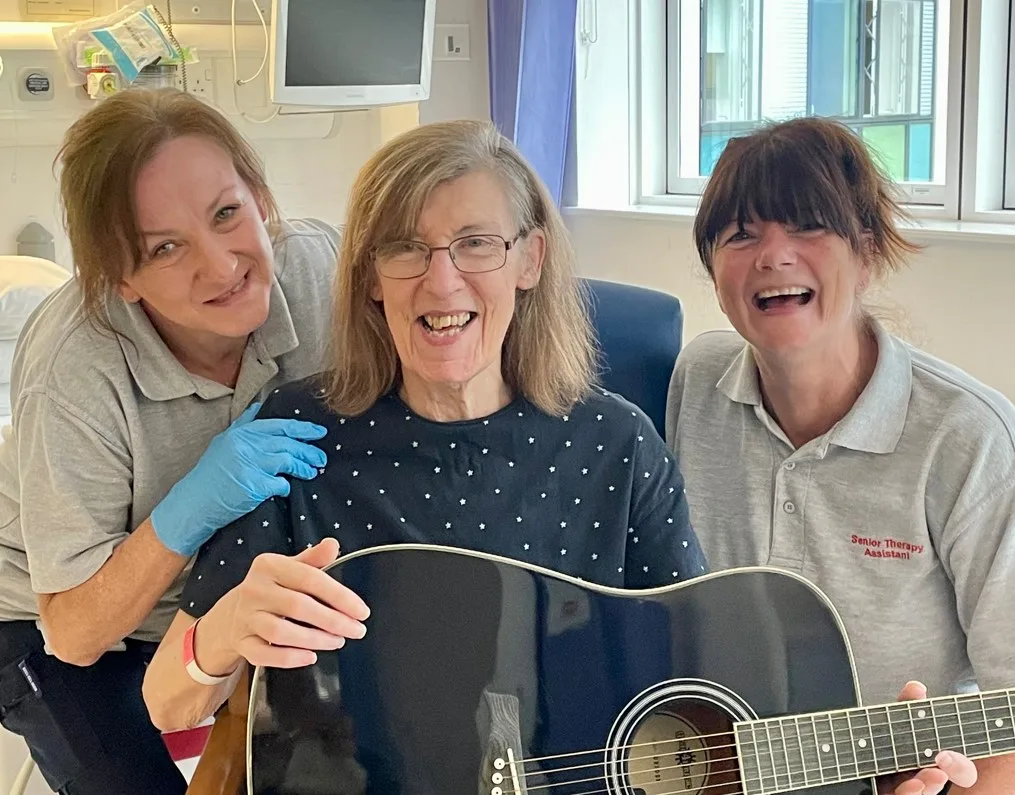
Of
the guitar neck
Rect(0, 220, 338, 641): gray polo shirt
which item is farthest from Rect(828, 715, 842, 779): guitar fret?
Rect(0, 220, 338, 641): gray polo shirt

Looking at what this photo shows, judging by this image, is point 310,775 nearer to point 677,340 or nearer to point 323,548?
point 323,548

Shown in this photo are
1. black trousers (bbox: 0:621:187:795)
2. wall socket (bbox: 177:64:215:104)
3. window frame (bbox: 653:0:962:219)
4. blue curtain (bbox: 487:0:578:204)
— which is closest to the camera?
black trousers (bbox: 0:621:187:795)

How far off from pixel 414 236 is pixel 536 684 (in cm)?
50

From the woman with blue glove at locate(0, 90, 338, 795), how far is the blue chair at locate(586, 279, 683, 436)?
0.42 meters

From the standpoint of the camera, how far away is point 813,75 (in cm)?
313

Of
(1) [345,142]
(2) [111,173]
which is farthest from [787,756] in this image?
(1) [345,142]

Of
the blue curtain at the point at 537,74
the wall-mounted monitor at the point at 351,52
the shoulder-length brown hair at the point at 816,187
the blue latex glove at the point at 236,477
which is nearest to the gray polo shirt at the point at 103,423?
the blue latex glove at the point at 236,477

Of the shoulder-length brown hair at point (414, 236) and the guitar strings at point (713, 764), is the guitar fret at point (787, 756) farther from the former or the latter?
the shoulder-length brown hair at point (414, 236)

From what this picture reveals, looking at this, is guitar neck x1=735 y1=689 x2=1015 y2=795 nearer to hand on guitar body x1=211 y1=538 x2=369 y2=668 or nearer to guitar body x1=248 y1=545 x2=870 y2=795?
guitar body x1=248 y1=545 x2=870 y2=795

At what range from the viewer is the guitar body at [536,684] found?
105cm

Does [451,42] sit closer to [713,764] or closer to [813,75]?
[813,75]

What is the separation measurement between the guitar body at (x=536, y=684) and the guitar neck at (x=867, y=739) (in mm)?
16

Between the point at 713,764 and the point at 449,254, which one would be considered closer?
the point at 713,764

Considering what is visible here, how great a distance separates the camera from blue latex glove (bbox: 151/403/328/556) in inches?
47.6
